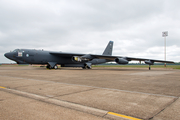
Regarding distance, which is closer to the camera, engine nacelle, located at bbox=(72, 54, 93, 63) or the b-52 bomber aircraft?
the b-52 bomber aircraft

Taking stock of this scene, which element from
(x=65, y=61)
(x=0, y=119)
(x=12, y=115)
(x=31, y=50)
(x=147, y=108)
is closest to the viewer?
(x=0, y=119)

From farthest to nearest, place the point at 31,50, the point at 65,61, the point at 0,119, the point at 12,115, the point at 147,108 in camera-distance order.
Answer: the point at 65,61, the point at 31,50, the point at 147,108, the point at 12,115, the point at 0,119

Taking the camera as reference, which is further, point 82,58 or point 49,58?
point 82,58

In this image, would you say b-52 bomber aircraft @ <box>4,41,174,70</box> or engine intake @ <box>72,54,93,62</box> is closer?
b-52 bomber aircraft @ <box>4,41,174,70</box>

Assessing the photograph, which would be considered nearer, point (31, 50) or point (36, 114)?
point (36, 114)

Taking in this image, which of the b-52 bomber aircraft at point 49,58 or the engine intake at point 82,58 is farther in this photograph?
the engine intake at point 82,58

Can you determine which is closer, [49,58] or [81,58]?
[49,58]

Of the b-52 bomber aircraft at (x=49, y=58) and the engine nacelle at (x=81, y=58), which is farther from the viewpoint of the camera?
the engine nacelle at (x=81, y=58)

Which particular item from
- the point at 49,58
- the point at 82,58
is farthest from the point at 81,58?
the point at 49,58

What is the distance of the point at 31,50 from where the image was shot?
76.5 feet

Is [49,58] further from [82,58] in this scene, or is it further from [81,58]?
[82,58]

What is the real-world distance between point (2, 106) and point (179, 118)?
437cm

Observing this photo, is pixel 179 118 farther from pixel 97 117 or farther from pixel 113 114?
pixel 97 117

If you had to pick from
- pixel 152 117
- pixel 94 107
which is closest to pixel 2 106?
pixel 94 107
